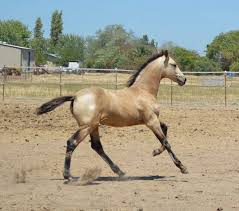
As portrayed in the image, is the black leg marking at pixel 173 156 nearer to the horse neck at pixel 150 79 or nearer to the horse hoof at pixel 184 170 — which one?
the horse hoof at pixel 184 170

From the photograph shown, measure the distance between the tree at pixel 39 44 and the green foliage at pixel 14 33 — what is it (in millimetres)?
2569

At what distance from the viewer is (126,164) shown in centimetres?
1215

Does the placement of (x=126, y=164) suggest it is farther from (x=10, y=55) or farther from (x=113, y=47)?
(x=113, y=47)

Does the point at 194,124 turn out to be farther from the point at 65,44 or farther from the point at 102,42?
the point at 65,44

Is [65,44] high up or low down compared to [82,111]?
up

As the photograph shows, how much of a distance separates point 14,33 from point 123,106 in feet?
367

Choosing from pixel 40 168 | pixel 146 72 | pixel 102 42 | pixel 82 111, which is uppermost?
pixel 102 42

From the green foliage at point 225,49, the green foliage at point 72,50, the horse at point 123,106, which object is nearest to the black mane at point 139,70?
the horse at point 123,106

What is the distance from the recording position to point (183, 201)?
25.2 feet

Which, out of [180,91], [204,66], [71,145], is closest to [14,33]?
[204,66]

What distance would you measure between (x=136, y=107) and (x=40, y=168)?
8.12 ft

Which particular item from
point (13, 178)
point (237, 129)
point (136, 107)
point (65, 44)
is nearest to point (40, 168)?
point (13, 178)

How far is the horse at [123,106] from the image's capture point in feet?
31.7

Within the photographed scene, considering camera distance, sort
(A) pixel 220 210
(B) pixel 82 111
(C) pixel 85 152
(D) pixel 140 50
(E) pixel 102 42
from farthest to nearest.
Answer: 1. (E) pixel 102 42
2. (D) pixel 140 50
3. (C) pixel 85 152
4. (B) pixel 82 111
5. (A) pixel 220 210
